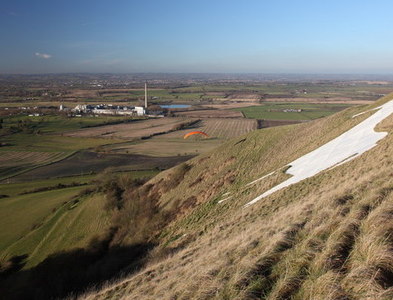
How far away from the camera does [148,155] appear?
67.8 metres

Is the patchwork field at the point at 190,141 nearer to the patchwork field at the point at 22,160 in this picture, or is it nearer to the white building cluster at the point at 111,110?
the patchwork field at the point at 22,160

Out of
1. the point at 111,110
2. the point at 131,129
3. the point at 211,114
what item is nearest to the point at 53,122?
the point at 111,110

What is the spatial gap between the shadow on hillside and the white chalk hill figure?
9.03 metres

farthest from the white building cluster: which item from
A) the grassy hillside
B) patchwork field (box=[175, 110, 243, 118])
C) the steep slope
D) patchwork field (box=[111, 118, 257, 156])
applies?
the steep slope

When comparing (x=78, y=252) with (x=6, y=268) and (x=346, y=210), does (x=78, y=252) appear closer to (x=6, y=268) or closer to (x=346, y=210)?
(x=6, y=268)

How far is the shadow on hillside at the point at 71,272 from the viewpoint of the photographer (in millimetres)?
18594

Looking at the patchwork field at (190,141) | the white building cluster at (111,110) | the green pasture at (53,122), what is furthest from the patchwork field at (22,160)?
the white building cluster at (111,110)

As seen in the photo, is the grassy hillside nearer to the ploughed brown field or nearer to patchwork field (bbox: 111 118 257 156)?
patchwork field (bbox: 111 118 257 156)

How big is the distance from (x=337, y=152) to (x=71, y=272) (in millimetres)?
20398

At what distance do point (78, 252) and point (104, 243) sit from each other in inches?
84.0

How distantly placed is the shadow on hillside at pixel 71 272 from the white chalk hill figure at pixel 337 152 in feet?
29.6

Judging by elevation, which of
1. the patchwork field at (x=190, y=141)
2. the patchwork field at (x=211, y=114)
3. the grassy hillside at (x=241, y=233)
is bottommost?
the patchwork field at (x=190, y=141)

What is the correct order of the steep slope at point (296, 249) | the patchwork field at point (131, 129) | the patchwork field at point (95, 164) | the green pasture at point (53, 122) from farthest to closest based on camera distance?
the green pasture at point (53, 122) → the patchwork field at point (131, 129) → the patchwork field at point (95, 164) → the steep slope at point (296, 249)

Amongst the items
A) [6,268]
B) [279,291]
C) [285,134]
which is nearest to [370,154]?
[279,291]
